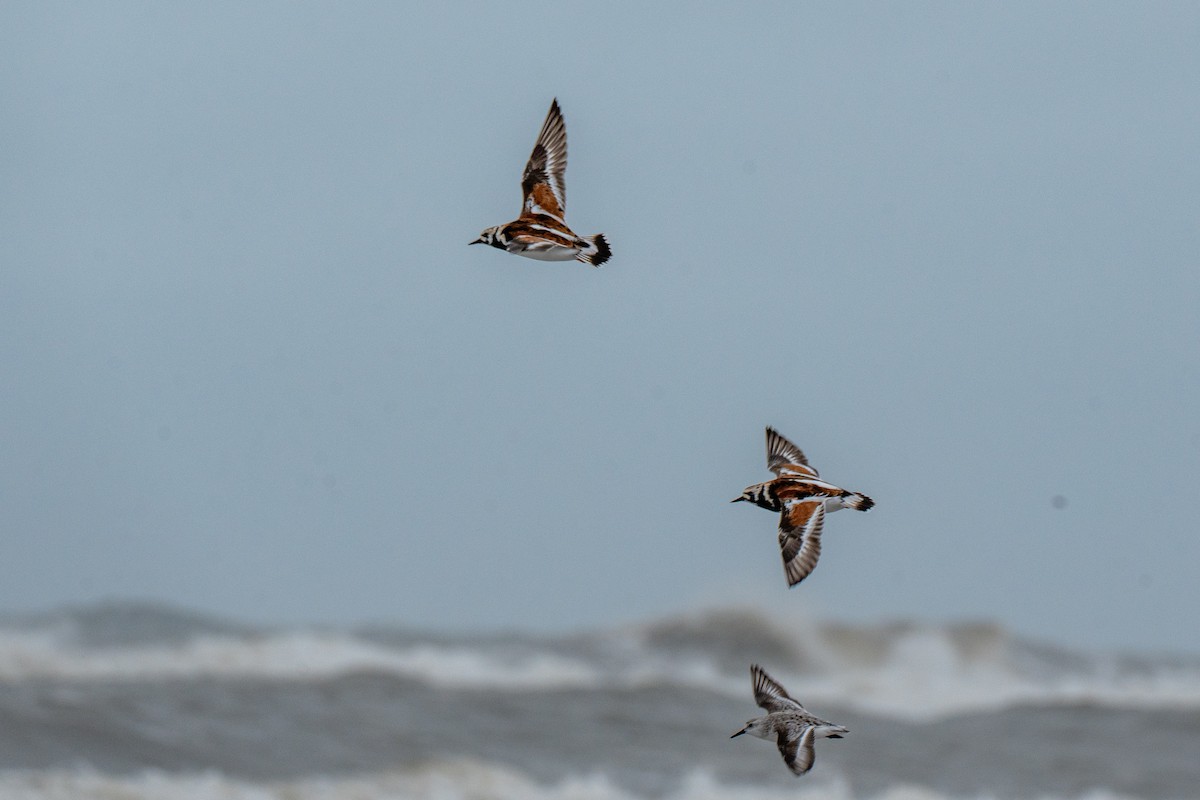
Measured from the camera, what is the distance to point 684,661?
3550cm

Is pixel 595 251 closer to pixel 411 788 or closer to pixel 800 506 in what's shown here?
pixel 800 506

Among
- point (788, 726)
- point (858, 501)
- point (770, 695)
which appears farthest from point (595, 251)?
point (788, 726)

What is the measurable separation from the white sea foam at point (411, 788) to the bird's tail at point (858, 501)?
517 inches

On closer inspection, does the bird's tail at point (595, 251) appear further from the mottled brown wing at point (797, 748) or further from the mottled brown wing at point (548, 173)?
the mottled brown wing at point (797, 748)

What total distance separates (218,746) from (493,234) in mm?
14771

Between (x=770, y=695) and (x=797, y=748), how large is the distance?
0.61 metres

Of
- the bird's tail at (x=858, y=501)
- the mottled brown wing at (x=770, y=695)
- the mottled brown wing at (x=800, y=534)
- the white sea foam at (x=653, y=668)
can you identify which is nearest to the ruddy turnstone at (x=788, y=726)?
the mottled brown wing at (x=770, y=695)

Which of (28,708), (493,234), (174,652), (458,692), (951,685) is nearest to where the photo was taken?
(493,234)

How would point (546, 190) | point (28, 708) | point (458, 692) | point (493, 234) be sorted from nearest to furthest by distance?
1. point (493, 234)
2. point (546, 190)
3. point (28, 708)
4. point (458, 692)

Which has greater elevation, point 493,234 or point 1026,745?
point 493,234

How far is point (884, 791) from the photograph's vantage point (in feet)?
76.2

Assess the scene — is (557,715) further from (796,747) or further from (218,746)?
(796,747)

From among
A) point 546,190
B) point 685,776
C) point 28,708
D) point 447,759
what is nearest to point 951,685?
point 685,776

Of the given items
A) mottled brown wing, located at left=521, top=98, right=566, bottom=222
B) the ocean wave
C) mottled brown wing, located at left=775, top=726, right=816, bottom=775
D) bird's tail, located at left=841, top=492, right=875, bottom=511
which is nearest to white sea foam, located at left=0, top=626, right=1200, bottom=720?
the ocean wave
